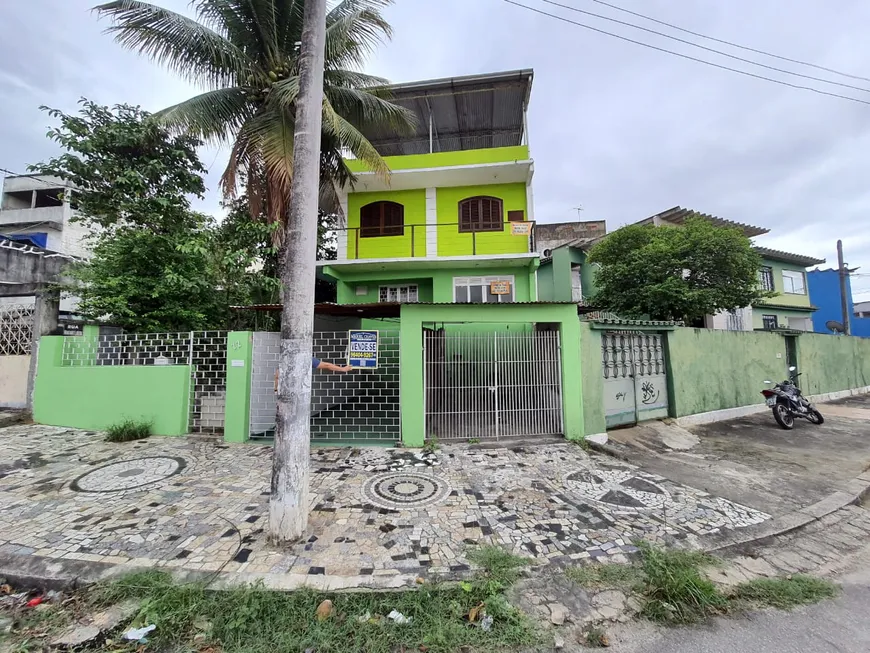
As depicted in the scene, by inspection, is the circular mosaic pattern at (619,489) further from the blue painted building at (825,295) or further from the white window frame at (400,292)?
the blue painted building at (825,295)

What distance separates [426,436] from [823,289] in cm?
3084

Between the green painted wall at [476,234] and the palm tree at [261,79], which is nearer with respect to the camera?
the palm tree at [261,79]

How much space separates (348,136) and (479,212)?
5.26 metres

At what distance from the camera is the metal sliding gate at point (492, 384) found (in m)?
6.05

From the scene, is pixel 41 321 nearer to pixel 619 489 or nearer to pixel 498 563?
pixel 498 563

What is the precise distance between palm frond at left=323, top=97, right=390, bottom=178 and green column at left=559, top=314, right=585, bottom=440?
5.61 metres

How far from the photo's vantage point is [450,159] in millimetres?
11062

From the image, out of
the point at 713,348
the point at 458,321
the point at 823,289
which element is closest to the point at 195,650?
the point at 458,321

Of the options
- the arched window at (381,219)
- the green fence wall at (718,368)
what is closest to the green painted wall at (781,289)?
the green fence wall at (718,368)

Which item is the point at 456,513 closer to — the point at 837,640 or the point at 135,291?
the point at 837,640

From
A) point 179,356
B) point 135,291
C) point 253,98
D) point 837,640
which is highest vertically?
point 253,98

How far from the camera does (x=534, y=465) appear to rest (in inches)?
197

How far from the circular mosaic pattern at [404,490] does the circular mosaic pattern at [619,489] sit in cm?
169

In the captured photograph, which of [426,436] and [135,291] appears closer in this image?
[426,436]
